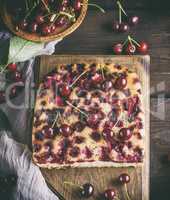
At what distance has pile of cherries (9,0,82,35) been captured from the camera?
8.90 feet

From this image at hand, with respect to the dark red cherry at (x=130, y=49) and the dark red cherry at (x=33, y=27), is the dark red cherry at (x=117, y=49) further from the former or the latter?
the dark red cherry at (x=33, y=27)

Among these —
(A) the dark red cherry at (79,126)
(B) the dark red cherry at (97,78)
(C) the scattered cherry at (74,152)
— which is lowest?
(C) the scattered cherry at (74,152)

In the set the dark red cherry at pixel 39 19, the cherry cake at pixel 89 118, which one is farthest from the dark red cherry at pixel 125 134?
the dark red cherry at pixel 39 19

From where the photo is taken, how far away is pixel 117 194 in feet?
8.68

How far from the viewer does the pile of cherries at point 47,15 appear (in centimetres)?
271

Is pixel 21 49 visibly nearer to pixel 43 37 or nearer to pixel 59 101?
pixel 43 37

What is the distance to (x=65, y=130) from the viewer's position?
8.57 ft

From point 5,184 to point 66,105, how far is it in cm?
37

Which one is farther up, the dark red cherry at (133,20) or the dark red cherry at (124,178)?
the dark red cherry at (133,20)

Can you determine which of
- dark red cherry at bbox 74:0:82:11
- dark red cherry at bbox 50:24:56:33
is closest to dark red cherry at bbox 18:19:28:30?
dark red cherry at bbox 50:24:56:33

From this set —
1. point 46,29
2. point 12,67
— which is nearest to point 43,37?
point 46,29

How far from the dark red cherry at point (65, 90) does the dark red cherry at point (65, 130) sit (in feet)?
0.39

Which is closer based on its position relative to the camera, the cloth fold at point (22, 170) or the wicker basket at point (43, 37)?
the cloth fold at point (22, 170)

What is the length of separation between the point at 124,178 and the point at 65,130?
283 mm
